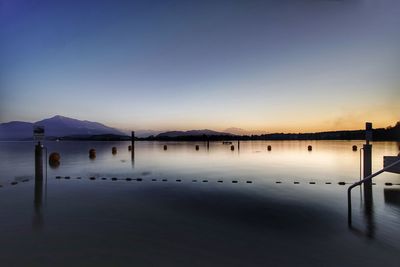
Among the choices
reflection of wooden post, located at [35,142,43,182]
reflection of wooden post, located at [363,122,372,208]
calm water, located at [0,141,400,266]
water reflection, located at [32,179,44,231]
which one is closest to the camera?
calm water, located at [0,141,400,266]

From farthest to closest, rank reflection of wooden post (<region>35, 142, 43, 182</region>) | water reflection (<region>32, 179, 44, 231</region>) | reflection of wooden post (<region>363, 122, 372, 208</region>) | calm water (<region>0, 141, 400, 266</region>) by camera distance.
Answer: reflection of wooden post (<region>35, 142, 43, 182</region>)
reflection of wooden post (<region>363, 122, 372, 208</region>)
water reflection (<region>32, 179, 44, 231</region>)
calm water (<region>0, 141, 400, 266</region>)

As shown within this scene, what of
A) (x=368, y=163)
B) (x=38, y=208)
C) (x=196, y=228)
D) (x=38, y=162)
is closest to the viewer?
(x=196, y=228)

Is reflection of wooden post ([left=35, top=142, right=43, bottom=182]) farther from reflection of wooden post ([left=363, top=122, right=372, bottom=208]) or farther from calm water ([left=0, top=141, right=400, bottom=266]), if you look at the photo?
reflection of wooden post ([left=363, top=122, right=372, bottom=208])

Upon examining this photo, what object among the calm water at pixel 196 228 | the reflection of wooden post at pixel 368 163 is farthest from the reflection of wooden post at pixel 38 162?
the reflection of wooden post at pixel 368 163

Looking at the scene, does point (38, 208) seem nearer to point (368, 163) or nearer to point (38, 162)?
point (38, 162)

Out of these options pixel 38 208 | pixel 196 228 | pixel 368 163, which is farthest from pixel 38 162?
pixel 368 163

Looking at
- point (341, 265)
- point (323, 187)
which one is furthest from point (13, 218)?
point (323, 187)

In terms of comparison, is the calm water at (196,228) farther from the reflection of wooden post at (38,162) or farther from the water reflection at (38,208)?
the reflection of wooden post at (38,162)

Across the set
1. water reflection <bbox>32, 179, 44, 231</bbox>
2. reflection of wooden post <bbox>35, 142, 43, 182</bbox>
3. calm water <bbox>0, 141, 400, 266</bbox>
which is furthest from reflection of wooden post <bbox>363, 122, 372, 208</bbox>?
reflection of wooden post <bbox>35, 142, 43, 182</bbox>

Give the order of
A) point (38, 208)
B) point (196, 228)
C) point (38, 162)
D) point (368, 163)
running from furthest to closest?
1. point (38, 162)
2. point (368, 163)
3. point (38, 208)
4. point (196, 228)

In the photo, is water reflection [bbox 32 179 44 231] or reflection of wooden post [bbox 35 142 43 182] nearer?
water reflection [bbox 32 179 44 231]

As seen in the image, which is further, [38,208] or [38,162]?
[38,162]

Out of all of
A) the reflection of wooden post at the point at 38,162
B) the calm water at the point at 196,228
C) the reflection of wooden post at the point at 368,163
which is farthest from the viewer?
the reflection of wooden post at the point at 38,162

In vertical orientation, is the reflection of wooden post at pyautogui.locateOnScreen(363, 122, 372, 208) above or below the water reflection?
above
